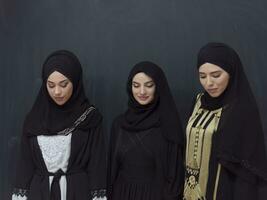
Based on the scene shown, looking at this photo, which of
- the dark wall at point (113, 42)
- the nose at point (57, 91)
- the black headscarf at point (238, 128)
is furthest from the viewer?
the dark wall at point (113, 42)

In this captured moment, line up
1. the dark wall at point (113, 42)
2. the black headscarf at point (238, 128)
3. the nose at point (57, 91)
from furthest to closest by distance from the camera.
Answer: the dark wall at point (113, 42)
the nose at point (57, 91)
the black headscarf at point (238, 128)

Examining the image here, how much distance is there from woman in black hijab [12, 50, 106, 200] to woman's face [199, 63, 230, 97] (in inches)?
22.8

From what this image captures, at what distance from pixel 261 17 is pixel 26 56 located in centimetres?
140

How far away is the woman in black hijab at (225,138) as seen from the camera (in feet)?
6.46

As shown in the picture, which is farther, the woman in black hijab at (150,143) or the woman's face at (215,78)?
the woman in black hijab at (150,143)

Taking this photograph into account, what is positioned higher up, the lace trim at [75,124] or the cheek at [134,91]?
the cheek at [134,91]

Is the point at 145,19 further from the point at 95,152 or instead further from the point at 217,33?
the point at 95,152

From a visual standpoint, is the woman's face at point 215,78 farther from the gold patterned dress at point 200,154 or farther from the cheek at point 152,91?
the cheek at point 152,91

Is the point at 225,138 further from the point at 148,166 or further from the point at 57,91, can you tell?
the point at 57,91

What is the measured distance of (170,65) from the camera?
2.68 meters

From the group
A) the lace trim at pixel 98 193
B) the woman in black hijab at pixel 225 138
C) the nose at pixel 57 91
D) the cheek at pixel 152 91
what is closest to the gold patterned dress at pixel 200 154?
the woman in black hijab at pixel 225 138

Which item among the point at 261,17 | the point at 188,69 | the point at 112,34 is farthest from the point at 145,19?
the point at 261,17

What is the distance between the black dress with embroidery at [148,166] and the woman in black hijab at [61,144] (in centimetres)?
12

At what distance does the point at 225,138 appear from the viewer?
77.8 inches
